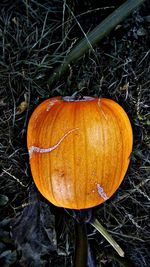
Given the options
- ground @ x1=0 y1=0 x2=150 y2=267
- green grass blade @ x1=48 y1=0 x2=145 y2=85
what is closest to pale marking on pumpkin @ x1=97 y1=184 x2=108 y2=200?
ground @ x1=0 y1=0 x2=150 y2=267

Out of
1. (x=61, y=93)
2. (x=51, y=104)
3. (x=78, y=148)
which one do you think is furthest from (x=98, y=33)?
(x=78, y=148)

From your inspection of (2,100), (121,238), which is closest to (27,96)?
(2,100)

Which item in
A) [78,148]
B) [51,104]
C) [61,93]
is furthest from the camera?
[61,93]

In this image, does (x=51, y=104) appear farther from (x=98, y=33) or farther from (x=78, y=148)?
(x=98, y=33)

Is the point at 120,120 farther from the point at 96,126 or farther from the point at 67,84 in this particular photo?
the point at 67,84

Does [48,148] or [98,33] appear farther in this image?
[98,33]

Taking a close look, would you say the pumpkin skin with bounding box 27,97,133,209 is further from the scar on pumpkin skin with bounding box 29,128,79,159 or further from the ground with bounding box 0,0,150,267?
the ground with bounding box 0,0,150,267

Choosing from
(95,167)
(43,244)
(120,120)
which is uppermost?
(120,120)
